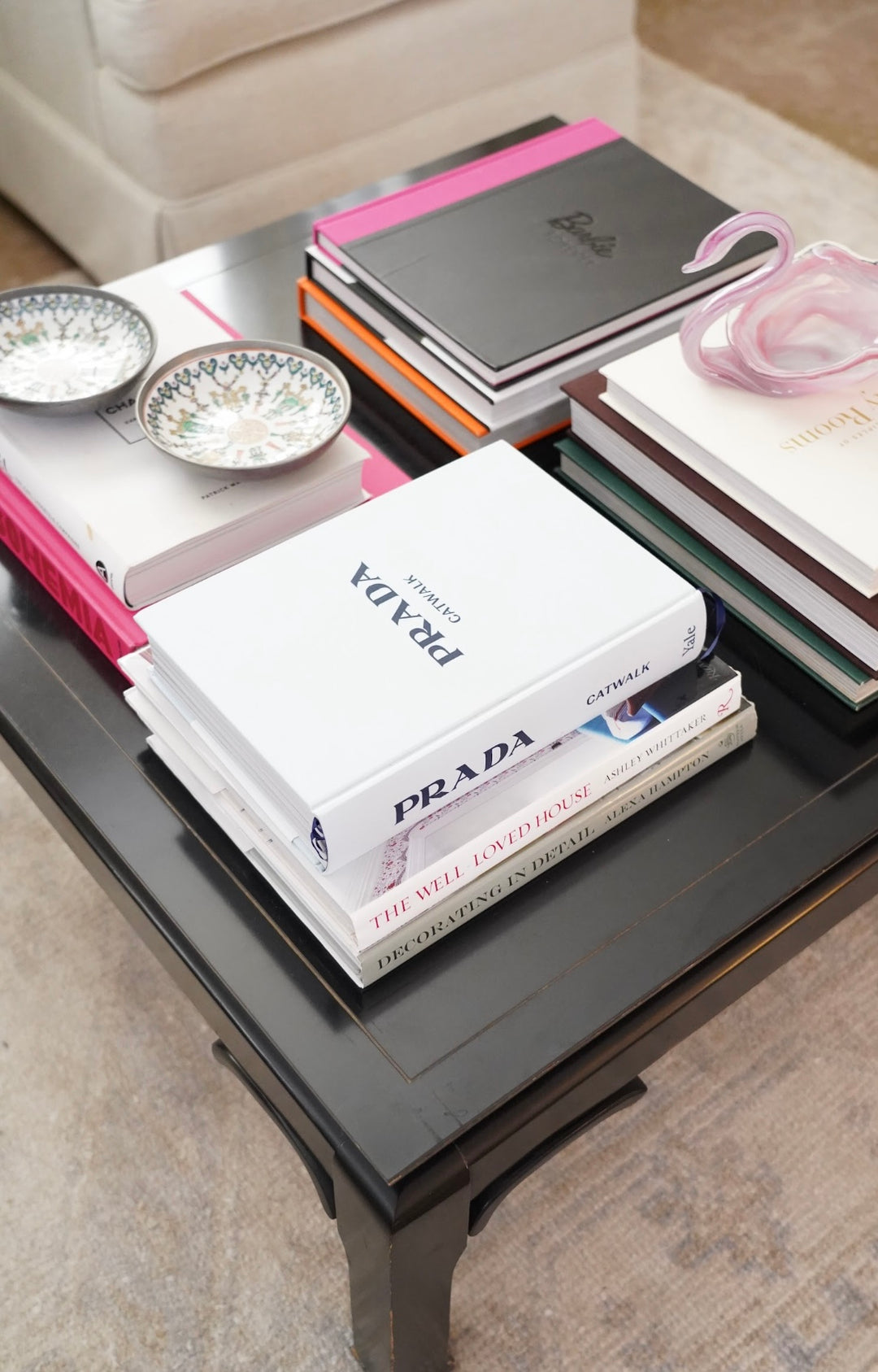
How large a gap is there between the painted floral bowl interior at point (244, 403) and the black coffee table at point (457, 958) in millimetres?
184

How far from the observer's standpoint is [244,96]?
1.57m

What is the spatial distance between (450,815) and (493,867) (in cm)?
Result: 4

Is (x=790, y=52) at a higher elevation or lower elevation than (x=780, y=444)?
lower

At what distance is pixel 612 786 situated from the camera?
0.74m

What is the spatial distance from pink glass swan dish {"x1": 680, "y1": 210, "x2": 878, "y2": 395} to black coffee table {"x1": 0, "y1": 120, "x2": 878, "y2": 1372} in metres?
0.21

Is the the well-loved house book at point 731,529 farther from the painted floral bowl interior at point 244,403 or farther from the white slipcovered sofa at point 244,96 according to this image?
the white slipcovered sofa at point 244,96

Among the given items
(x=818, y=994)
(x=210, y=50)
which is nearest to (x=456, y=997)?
(x=818, y=994)

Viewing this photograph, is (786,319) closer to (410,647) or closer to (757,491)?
(757,491)

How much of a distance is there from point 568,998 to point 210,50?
4.29 ft

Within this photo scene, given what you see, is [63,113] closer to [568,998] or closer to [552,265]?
[552,265]

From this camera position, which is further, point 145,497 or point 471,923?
point 145,497

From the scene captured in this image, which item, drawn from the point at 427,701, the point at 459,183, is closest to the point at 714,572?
the point at 427,701

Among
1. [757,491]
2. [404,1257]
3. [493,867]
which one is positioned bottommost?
[404,1257]

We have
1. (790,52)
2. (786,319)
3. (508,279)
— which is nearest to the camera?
(786,319)
